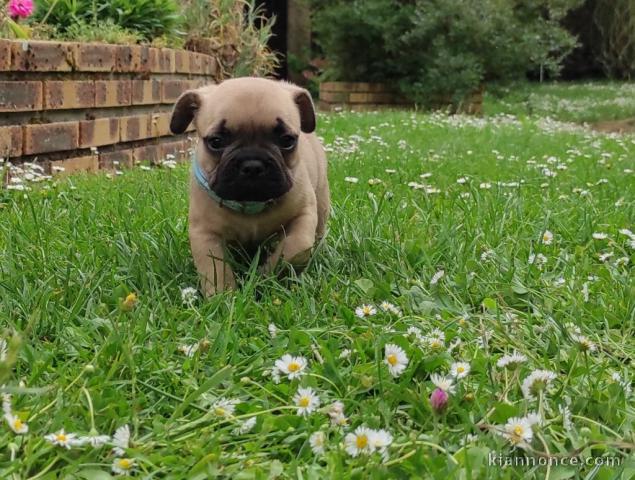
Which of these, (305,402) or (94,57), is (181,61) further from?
(305,402)

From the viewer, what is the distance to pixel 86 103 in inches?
199

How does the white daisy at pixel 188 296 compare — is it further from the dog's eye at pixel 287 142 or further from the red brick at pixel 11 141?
the red brick at pixel 11 141

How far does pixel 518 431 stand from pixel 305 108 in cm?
175

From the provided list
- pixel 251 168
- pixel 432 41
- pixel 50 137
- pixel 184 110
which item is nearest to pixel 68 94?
pixel 50 137

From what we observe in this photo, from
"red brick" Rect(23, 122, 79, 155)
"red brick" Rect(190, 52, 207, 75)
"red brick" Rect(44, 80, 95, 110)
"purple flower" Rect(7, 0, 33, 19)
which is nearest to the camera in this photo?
"red brick" Rect(23, 122, 79, 155)

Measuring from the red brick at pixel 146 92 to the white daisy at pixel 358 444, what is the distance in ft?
14.8

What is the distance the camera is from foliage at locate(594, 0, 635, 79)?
71.1ft

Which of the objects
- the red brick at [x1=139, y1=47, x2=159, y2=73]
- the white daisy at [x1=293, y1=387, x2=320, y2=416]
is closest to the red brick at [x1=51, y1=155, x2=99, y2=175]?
the red brick at [x1=139, y1=47, x2=159, y2=73]

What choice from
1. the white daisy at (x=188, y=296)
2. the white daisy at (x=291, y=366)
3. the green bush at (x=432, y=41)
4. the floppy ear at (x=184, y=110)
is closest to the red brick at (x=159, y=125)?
the floppy ear at (x=184, y=110)

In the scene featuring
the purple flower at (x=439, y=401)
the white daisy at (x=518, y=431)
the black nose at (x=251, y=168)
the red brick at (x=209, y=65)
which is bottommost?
the white daisy at (x=518, y=431)

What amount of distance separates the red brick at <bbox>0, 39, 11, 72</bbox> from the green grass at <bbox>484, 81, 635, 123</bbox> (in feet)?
34.4

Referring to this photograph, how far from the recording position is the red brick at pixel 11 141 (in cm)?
435

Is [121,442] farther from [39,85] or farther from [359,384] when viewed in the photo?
[39,85]

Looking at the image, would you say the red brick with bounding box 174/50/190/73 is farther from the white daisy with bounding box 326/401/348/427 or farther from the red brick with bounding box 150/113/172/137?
the white daisy with bounding box 326/401/348/427
